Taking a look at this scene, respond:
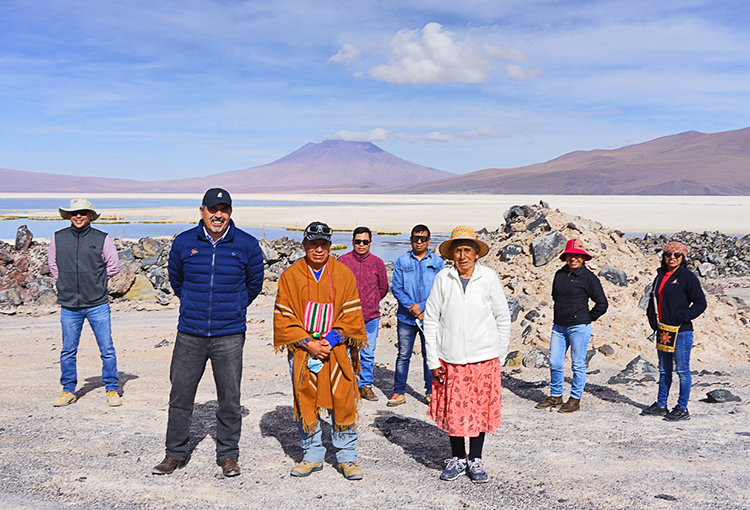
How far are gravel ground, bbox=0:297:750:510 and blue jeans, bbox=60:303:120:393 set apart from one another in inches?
13.6

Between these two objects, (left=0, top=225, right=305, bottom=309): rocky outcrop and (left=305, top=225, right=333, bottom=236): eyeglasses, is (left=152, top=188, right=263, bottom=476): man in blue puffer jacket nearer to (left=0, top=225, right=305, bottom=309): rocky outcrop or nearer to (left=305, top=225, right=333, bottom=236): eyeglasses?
(left=305, top=225, right=333, bottom=236): eyeglasses

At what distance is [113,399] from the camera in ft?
23.0

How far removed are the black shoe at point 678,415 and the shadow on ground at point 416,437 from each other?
2648 mm

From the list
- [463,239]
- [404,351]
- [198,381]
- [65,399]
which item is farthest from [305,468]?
[65,399]

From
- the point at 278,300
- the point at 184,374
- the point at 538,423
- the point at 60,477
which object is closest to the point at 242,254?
the point at 278,300

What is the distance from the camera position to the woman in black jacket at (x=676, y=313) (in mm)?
6445

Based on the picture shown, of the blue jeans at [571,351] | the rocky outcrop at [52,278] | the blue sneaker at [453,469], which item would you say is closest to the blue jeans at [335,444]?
the blue sneaker at [453,469]

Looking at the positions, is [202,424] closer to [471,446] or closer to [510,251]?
[471,446]

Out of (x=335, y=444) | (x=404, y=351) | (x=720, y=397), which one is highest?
(x=404, y=351)

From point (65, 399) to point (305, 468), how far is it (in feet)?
12.0

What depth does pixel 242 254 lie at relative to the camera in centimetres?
496

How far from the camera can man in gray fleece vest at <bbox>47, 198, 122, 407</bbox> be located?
672cm

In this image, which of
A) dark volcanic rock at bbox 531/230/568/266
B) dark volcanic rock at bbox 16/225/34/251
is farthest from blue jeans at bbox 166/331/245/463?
dark volcanic rock at bbox 16/225/34/251

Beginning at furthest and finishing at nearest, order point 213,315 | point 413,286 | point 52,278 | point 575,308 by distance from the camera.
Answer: point 52,278 → point 413,286 → point 575,308 → point 213,315
